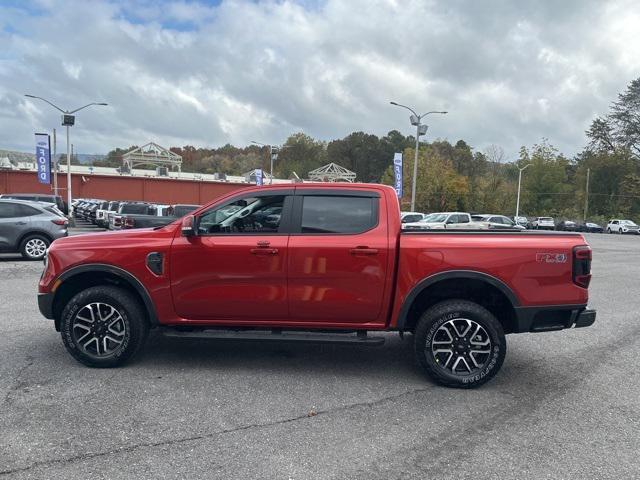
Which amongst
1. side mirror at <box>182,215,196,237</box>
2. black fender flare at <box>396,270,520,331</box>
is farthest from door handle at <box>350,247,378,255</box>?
side mirror at <box>182,215,196,237</box>

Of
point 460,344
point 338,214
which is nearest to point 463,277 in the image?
point 460,344

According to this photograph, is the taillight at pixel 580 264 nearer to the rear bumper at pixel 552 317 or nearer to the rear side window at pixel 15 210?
the rear bumper at pixel 552 317

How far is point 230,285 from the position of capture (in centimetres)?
478

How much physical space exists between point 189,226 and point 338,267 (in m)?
1.50

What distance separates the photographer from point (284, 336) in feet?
15.8

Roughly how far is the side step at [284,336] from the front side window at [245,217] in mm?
993

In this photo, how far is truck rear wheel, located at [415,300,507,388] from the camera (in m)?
4.63

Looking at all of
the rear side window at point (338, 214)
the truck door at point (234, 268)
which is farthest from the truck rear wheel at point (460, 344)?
the truck door at point (234, 268)

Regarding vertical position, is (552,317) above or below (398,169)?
below

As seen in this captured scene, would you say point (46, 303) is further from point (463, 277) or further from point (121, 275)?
point (463, 277)

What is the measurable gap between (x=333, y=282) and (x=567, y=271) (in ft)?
7.16

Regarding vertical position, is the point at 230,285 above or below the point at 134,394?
above

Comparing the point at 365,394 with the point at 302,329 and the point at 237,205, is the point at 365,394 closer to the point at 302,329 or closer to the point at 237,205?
the point at 302,329

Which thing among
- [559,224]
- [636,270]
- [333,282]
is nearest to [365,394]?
[333,282]
